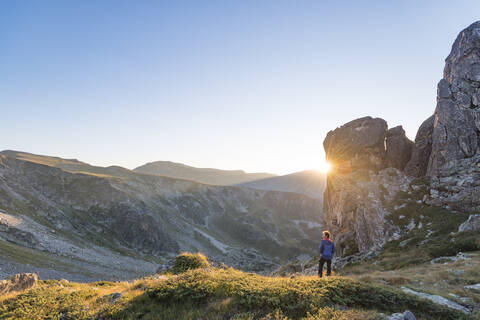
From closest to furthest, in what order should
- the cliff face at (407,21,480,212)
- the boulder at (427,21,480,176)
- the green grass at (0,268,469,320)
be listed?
the green grass at (0,268,469,320) < the cliff face at (407,21,480,212) < the boulder at (427,21,480,176)

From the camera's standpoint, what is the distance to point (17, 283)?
45.1ft

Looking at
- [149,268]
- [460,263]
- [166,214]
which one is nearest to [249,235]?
[166,214]

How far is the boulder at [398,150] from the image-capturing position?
46281 mm

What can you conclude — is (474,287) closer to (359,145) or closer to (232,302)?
(232,302)

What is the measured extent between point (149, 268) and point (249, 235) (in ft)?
214

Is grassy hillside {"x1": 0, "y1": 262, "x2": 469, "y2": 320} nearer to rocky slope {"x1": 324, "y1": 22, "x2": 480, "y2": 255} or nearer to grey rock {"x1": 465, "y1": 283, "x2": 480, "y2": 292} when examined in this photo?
grey rock {"x1": 465, "y1": 283, "x2": 480, "y2": 292}

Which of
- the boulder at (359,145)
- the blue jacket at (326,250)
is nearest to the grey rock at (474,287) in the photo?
the blue jacket at (326,250)

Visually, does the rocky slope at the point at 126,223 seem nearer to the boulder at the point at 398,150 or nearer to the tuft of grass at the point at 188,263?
the tuft of grass at the point at 188,263

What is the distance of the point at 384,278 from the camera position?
49.8 ft

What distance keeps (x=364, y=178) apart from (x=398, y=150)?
988cm

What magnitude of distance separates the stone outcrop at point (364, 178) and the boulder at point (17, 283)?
35.5 metres

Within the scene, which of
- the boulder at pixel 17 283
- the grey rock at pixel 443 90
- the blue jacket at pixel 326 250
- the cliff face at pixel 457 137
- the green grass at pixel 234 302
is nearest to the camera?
the green grass at pixel 234 302

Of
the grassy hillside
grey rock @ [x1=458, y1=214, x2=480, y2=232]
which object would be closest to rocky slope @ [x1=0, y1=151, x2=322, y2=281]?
the grassy hillside

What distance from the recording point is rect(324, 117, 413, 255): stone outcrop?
120ft
